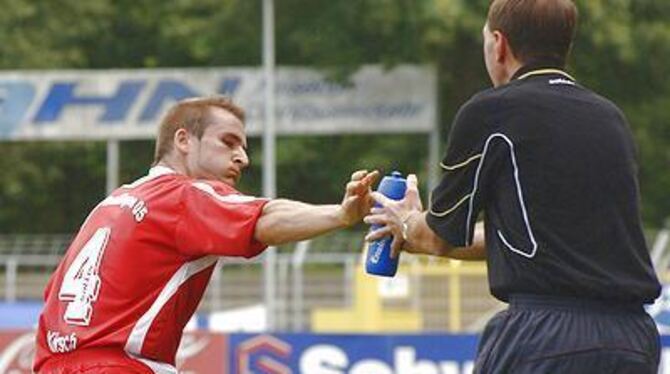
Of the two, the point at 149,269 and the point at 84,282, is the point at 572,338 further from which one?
the point at 84,282

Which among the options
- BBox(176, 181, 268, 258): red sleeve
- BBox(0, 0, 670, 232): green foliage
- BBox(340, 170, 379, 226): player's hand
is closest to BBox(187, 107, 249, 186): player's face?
BBox(176, 181, 268, 258): red sleeve

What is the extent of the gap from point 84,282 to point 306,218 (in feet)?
2.79

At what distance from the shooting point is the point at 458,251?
6.75 m

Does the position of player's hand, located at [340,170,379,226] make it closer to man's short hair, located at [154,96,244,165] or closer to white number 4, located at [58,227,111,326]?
man's short hair, located at [154,96,244,165]

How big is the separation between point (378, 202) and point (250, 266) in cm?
2743

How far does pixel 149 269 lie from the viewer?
716 centimetres

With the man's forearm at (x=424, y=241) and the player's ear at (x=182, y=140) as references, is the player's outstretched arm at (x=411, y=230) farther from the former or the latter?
the player's ear at (x=182, y=140)

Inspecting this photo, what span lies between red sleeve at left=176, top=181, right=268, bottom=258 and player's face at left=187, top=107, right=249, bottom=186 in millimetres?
243

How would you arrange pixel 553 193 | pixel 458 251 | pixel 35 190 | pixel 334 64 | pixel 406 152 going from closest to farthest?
pixel 553 193
pixel 458 251
pixel 334 64
pixel 406 152
pixel 35 190

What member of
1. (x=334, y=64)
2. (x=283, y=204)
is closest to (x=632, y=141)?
(x=283, y=204)

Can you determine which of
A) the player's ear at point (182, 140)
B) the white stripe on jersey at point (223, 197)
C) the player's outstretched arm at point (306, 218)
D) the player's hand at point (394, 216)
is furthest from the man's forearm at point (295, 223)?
the player's ear at point (182, 140)

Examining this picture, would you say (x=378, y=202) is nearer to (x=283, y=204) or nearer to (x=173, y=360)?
(x=283, y=204)

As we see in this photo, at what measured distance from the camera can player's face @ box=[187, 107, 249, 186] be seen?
24.3 feet

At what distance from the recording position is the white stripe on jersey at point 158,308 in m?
7.14
